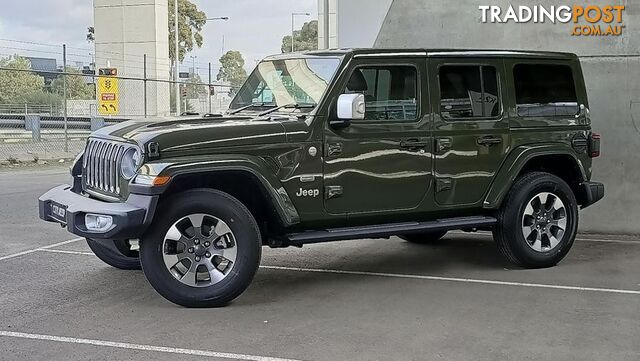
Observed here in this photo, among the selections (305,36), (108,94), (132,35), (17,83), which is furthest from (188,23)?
(108,94)

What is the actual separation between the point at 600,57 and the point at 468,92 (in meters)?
3.02

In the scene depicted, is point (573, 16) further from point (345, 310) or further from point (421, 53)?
point (345, 310)

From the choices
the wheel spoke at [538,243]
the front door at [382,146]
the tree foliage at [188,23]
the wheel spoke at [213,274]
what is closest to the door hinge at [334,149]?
the front door at [382,146]

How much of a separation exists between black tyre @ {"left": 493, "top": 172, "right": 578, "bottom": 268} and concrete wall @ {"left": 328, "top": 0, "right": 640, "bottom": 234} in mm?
2183

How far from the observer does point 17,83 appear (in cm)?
2870

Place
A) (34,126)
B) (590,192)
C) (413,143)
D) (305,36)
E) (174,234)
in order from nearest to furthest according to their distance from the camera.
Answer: (174,234), (413,143), (590,192), (34,126), (305,36)

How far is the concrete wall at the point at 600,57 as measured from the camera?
9.44 meters

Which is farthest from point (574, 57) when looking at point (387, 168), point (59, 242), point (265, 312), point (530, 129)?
point (59, 242)

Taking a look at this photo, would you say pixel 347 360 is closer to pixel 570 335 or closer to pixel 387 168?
pixel 570 335

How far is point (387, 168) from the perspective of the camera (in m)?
6.79

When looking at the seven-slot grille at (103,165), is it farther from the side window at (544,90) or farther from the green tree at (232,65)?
the green tree at (232,65)

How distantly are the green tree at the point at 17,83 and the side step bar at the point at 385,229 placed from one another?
23214 mm

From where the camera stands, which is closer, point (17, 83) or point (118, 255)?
point (118, 255)

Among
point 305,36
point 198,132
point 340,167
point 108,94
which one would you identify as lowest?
point 340,167
